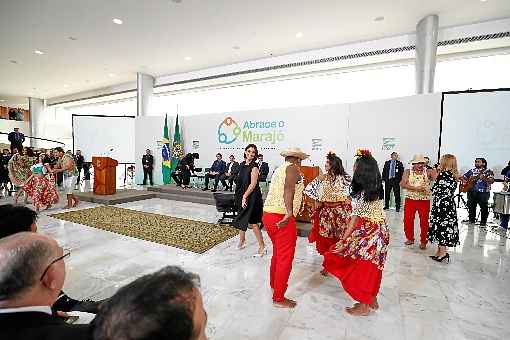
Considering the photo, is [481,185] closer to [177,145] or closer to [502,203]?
[502,203]

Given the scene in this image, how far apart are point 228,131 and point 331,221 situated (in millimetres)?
7046

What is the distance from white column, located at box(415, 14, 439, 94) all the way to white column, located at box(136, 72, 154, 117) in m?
9.96

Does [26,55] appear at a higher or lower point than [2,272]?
higher

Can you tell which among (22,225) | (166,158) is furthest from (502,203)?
(166,158)

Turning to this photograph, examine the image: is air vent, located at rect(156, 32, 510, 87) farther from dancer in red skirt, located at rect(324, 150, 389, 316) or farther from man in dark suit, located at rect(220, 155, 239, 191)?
dancer in red skirt, located at rect(324, 150, 389, 316)

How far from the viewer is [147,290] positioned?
1.90ft

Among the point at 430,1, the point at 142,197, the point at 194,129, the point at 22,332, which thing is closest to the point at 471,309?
the point at 22,332

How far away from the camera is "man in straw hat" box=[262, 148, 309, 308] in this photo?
7.82 ft

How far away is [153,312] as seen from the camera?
21.4 inches

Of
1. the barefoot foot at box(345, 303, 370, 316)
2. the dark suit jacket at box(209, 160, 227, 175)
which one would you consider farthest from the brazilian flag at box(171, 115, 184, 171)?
the barefoot foot at box(345, 303, 370, 316)

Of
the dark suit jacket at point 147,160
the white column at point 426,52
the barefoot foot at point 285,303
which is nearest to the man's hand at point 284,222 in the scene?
the barefoot foot at point 285,303

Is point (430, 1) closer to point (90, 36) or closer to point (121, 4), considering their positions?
point (121, 4)

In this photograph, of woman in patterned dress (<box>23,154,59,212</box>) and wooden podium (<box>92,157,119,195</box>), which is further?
wooden podium (<box>92,157,119,195</box>)

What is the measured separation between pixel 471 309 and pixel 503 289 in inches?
30.3
